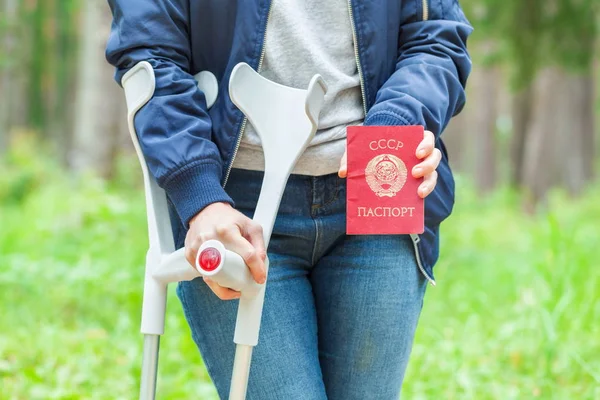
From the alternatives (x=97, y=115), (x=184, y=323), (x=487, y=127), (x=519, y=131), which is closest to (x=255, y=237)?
(x=184, y=323)

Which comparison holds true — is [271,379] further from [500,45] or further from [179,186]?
[500,45]

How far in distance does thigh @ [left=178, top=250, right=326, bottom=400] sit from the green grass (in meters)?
2.05

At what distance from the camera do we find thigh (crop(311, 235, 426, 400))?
5.51 feet

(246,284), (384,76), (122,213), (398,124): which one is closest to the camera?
(246,284)

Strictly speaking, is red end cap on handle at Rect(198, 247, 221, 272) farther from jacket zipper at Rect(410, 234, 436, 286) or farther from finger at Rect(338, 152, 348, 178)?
jacket zipper at Rect(410, 234, 436, 286)

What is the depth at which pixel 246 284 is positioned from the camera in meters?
1.45

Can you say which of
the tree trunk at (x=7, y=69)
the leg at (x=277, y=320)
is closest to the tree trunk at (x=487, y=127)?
the tree trunk at (x=7, y=69)

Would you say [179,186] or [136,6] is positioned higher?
[136,6]

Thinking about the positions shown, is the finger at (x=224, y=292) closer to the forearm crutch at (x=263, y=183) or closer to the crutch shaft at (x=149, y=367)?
the forearm crutch at (x=263, y=183)

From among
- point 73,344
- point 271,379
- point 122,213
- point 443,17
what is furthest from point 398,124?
point 122,213

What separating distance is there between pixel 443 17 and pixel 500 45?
8.07 meters

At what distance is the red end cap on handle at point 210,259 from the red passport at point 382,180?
Result: 0.30 m

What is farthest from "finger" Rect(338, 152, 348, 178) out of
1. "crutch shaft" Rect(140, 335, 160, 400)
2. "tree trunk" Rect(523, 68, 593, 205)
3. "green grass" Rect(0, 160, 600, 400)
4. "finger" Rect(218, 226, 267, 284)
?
"tree trunk" Rect(523, 68, 593, 205)

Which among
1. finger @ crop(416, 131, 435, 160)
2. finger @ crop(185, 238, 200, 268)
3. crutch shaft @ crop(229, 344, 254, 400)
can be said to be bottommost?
crutch shaft @ crop(229, 344, 254, 400)
